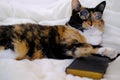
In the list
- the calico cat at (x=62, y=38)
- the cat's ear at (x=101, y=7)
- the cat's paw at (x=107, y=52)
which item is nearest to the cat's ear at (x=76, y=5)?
the calico cat at (x=62, y=38)

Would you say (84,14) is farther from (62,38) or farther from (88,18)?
(62,38)

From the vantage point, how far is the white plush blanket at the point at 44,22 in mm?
929

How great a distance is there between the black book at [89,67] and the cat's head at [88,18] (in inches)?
7.7

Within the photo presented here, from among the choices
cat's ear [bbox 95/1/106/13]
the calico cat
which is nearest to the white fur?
the calico cat

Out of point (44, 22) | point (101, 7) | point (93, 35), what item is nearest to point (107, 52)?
point (93, 35)

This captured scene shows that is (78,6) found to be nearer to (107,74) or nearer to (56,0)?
(56,0)

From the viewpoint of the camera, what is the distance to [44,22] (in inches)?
56.3

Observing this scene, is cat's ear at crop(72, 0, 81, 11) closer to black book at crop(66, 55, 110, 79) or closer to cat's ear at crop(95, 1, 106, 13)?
cat's ear at crop(95, 1, 106, 13)

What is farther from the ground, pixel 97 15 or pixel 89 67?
pixel 97 15

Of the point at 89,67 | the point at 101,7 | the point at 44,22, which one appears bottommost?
the point at 89,67

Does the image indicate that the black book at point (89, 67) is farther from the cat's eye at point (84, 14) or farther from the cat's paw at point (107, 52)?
the cat's eye at point (84, 14)

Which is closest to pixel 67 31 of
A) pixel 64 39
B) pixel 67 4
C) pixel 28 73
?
pixel 64 39

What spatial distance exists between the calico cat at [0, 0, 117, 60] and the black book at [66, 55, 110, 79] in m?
0.04

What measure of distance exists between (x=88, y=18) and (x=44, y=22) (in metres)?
0.32
